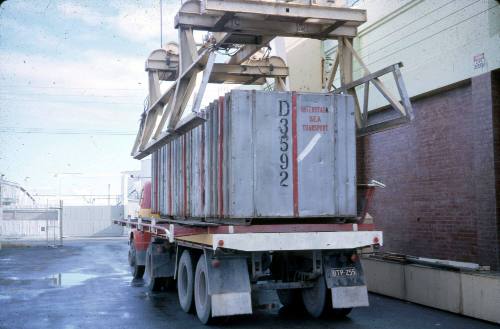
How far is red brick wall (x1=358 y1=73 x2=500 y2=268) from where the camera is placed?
425 inches

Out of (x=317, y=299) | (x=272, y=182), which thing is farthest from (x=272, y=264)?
(x=272, y=182)

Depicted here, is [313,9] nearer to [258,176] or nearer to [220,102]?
[220,102]

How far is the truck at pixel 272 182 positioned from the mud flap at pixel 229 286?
15 mm

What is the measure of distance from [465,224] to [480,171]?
4.01ft

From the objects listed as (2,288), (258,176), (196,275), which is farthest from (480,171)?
(2,288)

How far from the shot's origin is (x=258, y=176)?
9.04 meters

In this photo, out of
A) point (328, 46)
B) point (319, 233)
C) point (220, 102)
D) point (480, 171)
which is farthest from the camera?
point (328, 46)

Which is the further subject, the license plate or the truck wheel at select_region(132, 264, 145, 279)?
the truck wheel at select_region(132, 264, 145, 279)

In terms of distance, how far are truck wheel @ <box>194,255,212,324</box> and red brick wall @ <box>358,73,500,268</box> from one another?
505cm

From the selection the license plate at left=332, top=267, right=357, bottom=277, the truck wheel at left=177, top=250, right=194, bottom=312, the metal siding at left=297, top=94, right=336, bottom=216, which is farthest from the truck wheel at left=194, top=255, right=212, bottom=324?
the license plate at left=332, top=267, right=357, bottom=277

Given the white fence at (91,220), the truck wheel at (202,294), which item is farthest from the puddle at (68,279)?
the white fence at (91,220)

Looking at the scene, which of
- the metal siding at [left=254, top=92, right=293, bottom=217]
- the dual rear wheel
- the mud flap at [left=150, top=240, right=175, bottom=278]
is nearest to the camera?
the metal siding at [left=254, top=92, right=293, bottom=217]

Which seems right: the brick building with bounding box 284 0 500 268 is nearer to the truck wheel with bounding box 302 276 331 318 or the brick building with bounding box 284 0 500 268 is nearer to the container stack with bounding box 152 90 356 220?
the container stack with bounding box 152 90 356 220

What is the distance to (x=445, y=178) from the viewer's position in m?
12.2
